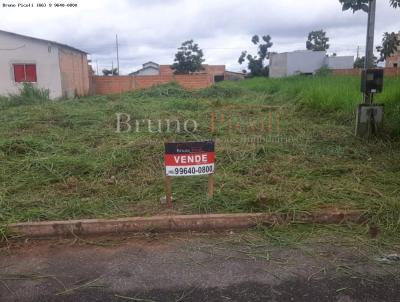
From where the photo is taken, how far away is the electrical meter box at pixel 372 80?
629 cm

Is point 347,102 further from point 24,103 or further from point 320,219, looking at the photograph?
point 24,103

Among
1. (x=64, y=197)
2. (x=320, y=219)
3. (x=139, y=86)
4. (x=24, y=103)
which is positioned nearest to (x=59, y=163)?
(x=64, y=197)

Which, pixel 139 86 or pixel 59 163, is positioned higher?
pixel 139 86

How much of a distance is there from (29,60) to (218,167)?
13.3 m

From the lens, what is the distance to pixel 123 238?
3463mm

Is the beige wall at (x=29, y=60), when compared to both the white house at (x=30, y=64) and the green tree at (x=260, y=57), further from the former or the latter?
the green tree at (x=260, y=57)

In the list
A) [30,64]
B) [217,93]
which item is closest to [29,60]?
[30,64]

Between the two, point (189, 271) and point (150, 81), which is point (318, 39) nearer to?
point (150, 81)

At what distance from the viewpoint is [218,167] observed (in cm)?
522

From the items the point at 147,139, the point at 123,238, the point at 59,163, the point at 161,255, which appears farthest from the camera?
the point at 147,139

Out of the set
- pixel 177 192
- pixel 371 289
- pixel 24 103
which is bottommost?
pixel 371 289

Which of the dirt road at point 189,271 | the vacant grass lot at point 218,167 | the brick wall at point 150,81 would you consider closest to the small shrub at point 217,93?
the brick wall at point 150,81

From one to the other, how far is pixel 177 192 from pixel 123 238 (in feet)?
3.31

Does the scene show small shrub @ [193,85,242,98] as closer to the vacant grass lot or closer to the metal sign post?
the vacant grass lot
